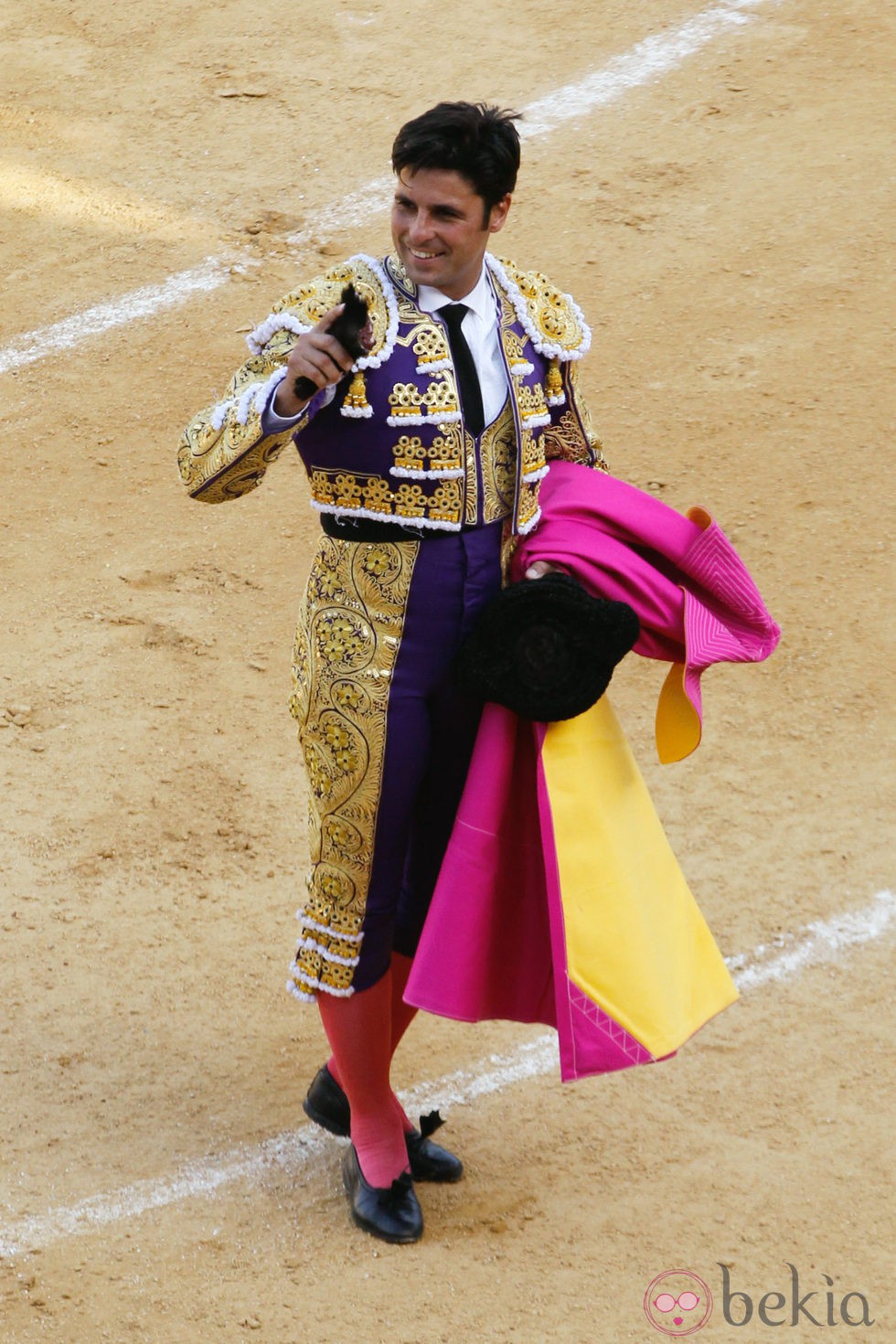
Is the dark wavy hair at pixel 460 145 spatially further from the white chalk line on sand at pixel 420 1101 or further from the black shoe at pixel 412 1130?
the white chalk line on sand at pixel 420 1101

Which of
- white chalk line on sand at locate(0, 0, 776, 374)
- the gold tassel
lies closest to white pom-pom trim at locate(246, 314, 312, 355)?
the gold tassel

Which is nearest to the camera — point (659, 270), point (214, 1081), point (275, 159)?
point (214, 1081)

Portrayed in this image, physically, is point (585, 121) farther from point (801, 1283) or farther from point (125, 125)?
point (801, 1283)

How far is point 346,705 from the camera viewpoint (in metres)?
3.13

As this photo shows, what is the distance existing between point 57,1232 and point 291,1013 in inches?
34.9

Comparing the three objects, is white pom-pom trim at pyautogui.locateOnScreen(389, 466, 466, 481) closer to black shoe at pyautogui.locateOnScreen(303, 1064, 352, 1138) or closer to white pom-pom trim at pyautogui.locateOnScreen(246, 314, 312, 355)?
white pom-pom trim at pyautogui.locateOnScreen(246, 314, 312, 355)

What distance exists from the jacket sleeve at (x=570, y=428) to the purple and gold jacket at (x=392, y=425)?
0.07 metres

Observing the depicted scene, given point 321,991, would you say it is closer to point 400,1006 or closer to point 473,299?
point 400,1006

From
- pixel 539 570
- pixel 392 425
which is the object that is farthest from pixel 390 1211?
pixel 392 425

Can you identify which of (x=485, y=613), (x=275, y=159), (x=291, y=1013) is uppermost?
(x=485, y=613)

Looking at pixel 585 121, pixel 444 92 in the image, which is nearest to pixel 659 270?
pixel 585 121

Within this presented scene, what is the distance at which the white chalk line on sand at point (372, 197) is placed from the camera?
7.02 meters

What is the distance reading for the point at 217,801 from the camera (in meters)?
4.85

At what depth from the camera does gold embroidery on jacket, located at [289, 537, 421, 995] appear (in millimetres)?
3086
